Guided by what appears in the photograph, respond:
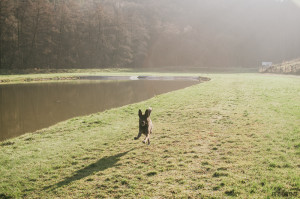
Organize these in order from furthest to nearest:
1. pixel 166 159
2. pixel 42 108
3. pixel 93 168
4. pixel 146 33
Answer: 1. pixel 146 33
2. pixel 42 108
3. pixel 166 159
4. pixel 93 168

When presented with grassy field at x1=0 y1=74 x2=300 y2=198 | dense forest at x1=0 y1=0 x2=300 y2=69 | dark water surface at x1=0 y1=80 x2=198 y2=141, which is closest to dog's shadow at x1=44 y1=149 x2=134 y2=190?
grassy field at x1=0 y1=74 x2=300 y2=198

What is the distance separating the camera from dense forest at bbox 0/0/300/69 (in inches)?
2202

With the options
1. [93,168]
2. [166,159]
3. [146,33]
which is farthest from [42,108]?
[146,33]

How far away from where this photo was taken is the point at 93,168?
6.98 metres

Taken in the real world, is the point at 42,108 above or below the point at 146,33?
below

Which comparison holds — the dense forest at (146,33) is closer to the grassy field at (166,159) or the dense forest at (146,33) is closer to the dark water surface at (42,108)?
the dark water surface at (42,108)

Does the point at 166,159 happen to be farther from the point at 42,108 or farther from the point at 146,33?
the point at 146,33

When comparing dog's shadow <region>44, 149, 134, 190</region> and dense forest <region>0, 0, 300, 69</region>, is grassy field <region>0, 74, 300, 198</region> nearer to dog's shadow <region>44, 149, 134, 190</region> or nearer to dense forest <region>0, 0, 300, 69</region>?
dog's shadow <region>44, 149, 134, 190</region>

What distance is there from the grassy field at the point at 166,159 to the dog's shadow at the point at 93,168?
3 cm

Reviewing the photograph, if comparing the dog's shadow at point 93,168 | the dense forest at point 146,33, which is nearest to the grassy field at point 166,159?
the dog's shadow at point 93,168

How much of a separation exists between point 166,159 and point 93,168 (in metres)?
2.23

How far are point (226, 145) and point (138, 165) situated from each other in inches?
125

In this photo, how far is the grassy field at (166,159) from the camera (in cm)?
550

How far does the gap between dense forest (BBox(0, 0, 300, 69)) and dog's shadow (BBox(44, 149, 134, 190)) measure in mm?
54204
